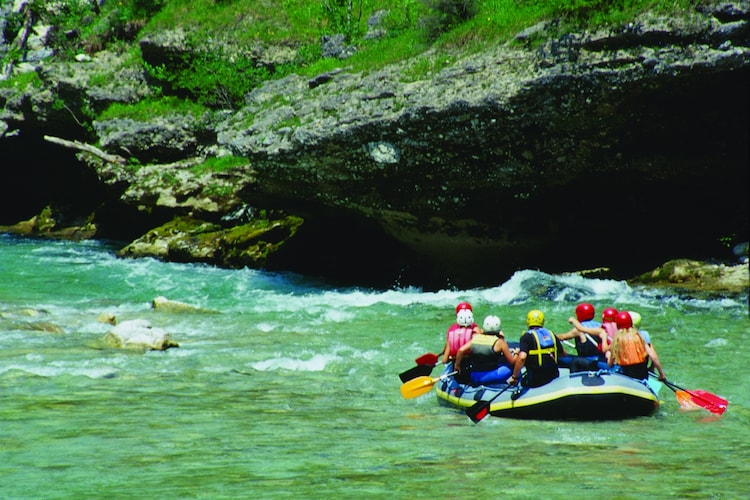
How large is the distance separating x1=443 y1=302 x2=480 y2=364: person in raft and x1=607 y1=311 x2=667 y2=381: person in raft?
1573 millimetres

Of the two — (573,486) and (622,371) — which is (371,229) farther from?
(573,486)

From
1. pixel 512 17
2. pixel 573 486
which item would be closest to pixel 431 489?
pixel 573 486

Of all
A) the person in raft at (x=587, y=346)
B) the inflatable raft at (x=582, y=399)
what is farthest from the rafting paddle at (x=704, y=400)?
the person in raft at (x=587, y=346)

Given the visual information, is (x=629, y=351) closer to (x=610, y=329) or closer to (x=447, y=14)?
(x=610, y=329)

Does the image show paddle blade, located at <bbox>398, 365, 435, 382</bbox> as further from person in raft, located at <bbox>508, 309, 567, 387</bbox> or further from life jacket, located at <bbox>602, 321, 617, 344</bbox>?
life jacket, located at <bbox>602, 321, 617, 344</bbox>

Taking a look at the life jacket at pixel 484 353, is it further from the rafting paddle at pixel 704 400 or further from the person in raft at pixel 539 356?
the rafting paddle at pixel 704 400

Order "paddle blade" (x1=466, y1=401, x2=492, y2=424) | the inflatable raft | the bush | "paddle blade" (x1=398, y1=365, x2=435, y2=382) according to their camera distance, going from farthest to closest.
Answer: the bush → "paddle blade" (x1=398, y1=365, x2=435, y2=382) → "paddle blade" (x1=466, y1=401, x2=492, y2=424) → the inflatable raft

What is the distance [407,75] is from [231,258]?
8605 millimetres

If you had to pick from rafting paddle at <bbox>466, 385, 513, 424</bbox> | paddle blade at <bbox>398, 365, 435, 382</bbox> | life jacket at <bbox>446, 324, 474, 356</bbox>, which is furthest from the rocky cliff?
rafting paddle at <bbox>466, 385, 513, 424</bbox>

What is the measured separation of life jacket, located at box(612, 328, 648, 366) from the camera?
7977 millimetres

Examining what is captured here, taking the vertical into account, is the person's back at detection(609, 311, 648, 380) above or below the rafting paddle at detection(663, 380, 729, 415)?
above

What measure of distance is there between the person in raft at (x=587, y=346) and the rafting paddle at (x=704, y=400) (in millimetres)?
870

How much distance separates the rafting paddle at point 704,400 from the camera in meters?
7.77

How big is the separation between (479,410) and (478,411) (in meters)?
0.02
